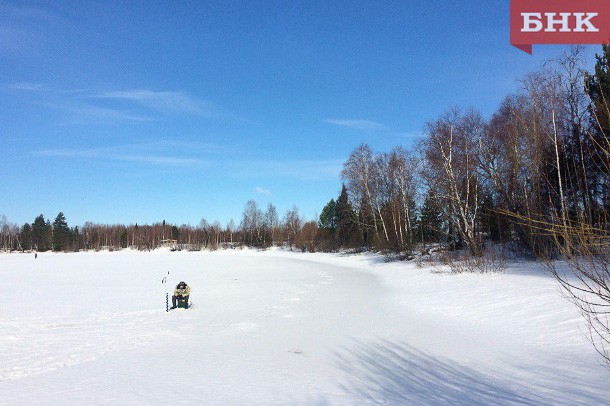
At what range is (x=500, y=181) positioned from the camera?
2177cm

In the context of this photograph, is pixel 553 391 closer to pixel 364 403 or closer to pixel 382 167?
pixel 364 403

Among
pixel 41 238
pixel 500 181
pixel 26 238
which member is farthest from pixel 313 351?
pixel 26 238

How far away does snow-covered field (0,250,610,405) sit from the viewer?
18.7 ft

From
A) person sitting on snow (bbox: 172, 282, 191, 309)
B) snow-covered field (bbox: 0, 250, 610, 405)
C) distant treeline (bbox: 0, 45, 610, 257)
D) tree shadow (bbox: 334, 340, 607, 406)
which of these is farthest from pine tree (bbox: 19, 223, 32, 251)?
A: tree shadow (bbox: 334, 340, 607, 406)

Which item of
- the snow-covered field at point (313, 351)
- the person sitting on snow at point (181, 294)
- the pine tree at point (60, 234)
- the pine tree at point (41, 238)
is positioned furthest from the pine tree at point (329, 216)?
the pine tree at point (41, 238)

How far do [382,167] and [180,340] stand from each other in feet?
121

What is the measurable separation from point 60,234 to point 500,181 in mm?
108944

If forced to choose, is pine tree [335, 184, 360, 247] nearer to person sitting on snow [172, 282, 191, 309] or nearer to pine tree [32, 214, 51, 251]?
person sitting on snow [172, 282, 191, 309]

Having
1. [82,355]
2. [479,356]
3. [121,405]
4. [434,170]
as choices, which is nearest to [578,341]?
[479,356]

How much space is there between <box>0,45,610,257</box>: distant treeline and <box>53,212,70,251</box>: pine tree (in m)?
71.9

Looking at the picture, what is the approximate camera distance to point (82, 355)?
26.2 feet

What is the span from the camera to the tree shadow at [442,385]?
17.4 feet

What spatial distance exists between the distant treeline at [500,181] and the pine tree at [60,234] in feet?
236

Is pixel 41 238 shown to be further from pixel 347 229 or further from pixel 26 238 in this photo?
pixel 347 229
